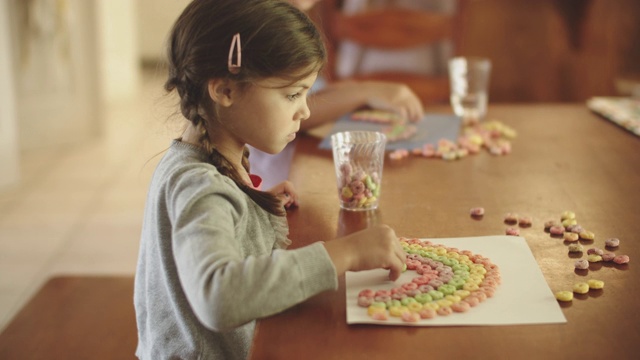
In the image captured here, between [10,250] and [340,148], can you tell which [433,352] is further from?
[10,250]

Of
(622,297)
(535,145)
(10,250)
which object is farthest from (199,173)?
(10,250)

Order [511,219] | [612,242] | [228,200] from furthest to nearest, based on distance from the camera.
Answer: [511,219] → [612,242] → [228,200]

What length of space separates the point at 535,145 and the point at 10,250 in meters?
1.97

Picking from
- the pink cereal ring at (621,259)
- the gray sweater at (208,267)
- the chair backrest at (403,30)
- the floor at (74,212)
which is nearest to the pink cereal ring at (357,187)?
the gray sweater at (208,267)

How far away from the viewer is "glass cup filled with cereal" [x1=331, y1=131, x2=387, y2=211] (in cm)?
118

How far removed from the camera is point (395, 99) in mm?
1702

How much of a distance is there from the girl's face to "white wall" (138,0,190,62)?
5054 millimetres

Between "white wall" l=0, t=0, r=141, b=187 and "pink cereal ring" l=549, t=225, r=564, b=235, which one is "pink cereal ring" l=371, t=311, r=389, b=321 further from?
"white wall" l=0, t=0, r=141, b=187

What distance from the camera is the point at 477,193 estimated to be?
127cm

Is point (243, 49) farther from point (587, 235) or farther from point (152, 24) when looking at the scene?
point (152, 24)

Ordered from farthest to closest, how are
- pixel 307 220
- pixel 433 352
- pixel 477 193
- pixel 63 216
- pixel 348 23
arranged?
1. pixel 63 216
2. pixel 348 23
3. pixel 477 193
4. pixel 307 220
5. pixel 433 352

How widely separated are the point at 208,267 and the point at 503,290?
13.3 inches

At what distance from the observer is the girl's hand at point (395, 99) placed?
5.56ft

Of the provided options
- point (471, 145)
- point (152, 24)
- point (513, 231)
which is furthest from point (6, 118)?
point (513, 231)
